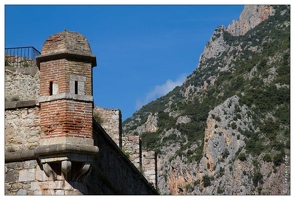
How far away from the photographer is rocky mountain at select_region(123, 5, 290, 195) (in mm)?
89500

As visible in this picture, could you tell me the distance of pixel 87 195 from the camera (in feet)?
40.7

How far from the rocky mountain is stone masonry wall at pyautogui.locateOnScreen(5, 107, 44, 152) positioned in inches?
2629

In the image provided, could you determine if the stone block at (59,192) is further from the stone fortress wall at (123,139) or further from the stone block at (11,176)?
the stone fortress wall at (123,139)

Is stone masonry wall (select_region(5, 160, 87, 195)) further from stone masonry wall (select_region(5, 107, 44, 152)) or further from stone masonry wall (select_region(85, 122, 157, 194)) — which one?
stone masonry wall (select_region(85, 122, 157, 194))

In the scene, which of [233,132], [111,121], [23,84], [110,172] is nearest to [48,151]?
[23,84]

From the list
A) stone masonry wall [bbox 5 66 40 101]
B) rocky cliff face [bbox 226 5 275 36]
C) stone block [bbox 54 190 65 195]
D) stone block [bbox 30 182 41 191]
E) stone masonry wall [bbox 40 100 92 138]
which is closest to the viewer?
stone block [bbox 54 190 65 195]

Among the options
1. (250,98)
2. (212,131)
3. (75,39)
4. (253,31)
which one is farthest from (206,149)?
(75,39)

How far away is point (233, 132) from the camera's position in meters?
93.4

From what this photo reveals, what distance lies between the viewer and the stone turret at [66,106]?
12.0 m

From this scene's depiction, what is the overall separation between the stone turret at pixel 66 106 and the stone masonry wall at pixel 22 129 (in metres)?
0.17

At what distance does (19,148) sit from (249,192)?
76.3 metres

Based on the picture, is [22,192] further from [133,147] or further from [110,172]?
[133,147]

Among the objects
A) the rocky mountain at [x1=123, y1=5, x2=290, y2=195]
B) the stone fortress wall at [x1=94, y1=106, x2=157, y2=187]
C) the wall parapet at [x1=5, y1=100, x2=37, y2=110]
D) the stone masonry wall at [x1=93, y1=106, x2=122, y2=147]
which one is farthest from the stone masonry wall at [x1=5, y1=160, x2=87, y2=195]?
the rocky mountain at [x1=123, y1=5, x2=290, y2=195]

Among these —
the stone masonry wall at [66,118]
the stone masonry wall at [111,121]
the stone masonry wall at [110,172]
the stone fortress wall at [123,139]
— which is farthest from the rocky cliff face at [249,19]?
the stone masonry wall at [66,118]
